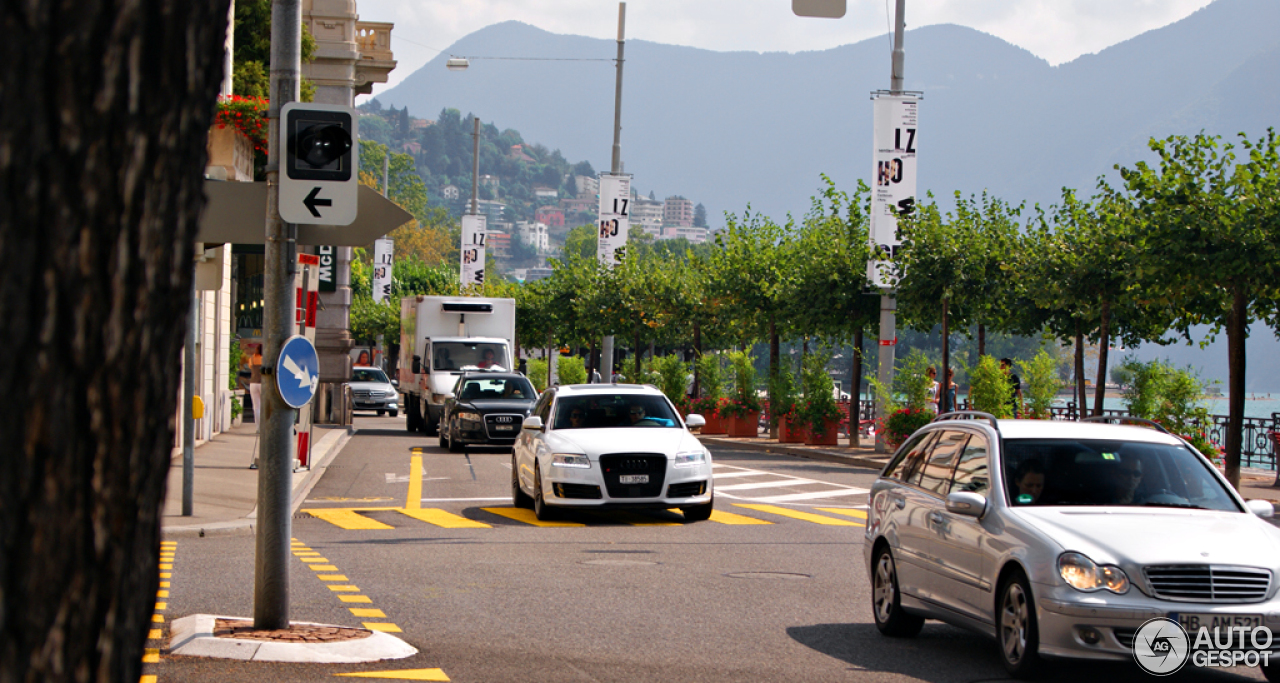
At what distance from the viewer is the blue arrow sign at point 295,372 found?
8805mm

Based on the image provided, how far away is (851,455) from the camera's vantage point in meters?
28.7

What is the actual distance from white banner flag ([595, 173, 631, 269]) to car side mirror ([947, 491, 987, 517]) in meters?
32.0

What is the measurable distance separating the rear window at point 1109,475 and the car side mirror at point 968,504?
211 millimetres

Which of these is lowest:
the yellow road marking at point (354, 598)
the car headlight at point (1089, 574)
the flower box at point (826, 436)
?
the flower box at point (826, 436)

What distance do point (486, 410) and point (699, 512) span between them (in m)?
12.8

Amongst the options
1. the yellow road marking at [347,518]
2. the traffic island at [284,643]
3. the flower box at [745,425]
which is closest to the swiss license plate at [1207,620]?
the traffic island at [284,643]

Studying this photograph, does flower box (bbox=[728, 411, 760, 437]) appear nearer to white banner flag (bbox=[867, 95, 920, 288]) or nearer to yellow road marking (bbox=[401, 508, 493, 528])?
white banner flag (bbox=[867, 95, 920, 288])

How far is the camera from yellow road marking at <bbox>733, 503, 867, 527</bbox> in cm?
1671

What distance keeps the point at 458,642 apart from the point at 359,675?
115 cm

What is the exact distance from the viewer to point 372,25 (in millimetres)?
52781

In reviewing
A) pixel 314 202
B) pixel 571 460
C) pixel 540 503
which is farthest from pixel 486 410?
pixel 314 202

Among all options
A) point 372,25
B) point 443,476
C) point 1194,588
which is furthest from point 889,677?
point 372,25

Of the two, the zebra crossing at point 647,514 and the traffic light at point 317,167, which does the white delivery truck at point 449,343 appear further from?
the traffic light at point 317,167

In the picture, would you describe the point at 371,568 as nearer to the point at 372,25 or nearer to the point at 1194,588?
the point at 1194,588
